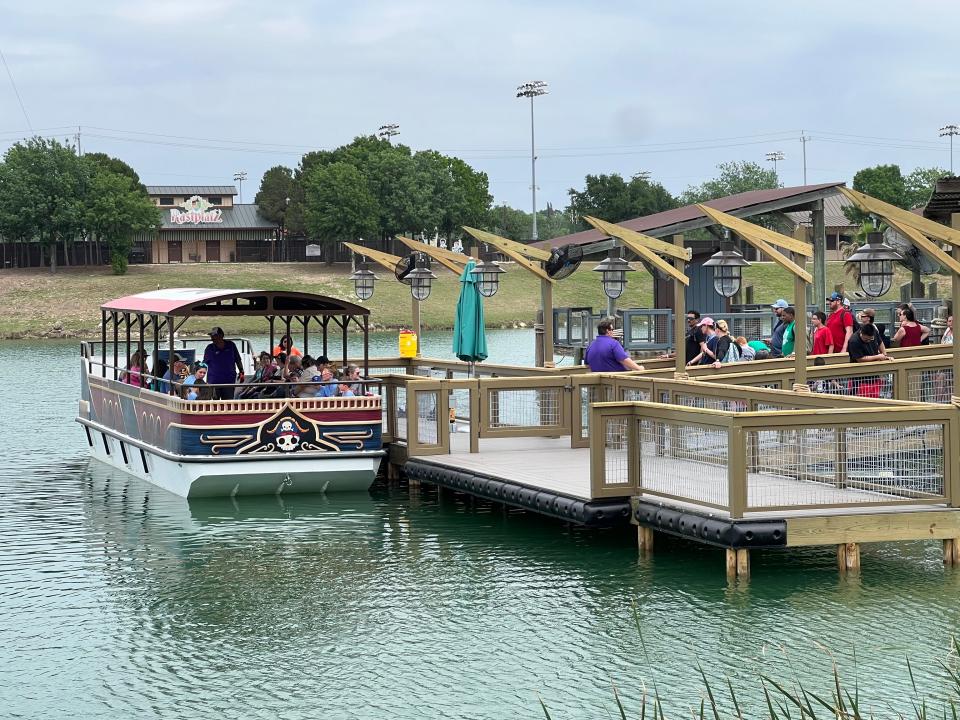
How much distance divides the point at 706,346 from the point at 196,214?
352ft

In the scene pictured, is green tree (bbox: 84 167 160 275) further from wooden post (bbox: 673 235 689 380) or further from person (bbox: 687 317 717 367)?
wooden post (bbox: 673 235 689 380)

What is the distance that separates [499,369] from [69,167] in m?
87.4

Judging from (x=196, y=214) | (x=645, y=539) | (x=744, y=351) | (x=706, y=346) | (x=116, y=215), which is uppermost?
(x=196, y=214)

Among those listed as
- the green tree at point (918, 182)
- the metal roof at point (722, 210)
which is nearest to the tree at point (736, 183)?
the green tree at point (918, 182)

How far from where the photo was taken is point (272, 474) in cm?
1931

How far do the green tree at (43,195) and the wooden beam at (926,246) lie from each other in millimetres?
86633

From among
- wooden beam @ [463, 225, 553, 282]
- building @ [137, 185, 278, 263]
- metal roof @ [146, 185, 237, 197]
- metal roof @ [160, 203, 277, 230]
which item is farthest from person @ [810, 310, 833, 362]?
metal roof @ [146, 185, 237, 197]

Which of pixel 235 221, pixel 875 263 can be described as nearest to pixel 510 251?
pixel 875 263

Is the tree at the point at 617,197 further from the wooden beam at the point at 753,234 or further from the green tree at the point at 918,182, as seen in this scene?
the wooden beam at the point at 753,234

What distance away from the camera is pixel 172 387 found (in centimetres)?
2038

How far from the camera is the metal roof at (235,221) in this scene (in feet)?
403

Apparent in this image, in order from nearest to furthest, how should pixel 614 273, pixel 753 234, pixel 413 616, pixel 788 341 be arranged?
pixel 413 616, pixel 753 234, pixel 614 273, pixel 788 341

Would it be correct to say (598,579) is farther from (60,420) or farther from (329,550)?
(60,420)

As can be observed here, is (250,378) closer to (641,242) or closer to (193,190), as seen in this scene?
(641,242)
